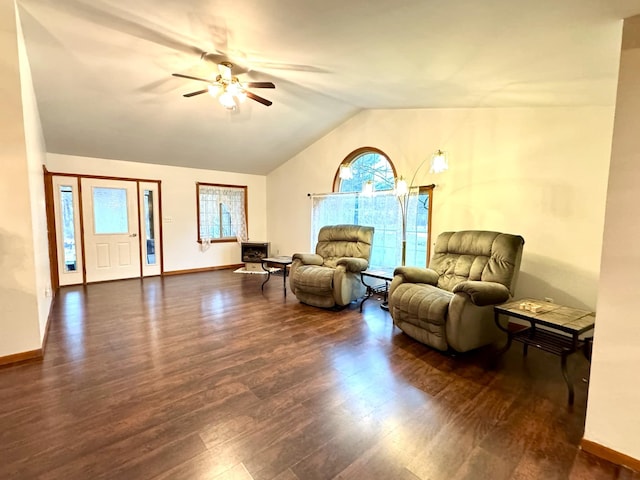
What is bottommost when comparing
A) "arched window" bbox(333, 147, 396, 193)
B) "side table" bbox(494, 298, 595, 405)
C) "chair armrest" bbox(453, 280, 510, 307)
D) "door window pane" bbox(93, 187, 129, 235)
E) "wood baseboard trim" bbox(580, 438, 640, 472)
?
"wood baseboard trim" bbox(580, 438, 640, 472)

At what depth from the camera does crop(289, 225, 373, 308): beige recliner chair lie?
3.82 meters

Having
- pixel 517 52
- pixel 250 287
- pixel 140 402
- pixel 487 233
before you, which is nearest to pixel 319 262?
pixel 250 287

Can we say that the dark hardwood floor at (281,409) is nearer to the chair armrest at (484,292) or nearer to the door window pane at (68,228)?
the chair armrest at (484,292)

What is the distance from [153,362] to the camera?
2525mm

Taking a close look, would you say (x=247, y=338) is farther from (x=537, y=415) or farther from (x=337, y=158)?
(x=337, y=158)

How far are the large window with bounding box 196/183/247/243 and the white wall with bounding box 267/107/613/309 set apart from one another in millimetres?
3550

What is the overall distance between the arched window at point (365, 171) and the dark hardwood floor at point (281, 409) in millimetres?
2387

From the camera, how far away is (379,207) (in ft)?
15.6

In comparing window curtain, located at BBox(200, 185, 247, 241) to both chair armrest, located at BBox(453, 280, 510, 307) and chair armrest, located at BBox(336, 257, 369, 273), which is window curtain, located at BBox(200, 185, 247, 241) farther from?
chair armrest, located at BBox(453, 280, 510, 307)

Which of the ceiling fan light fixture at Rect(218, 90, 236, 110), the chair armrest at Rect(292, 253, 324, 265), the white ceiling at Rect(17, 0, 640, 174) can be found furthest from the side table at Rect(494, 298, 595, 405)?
the ceiling fan light fixture at Rect(218, 90, 236, 110)

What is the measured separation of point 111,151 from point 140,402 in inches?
178

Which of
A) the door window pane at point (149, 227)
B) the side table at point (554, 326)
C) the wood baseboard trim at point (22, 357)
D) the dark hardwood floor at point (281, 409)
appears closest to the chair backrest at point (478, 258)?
the side table at point (554, 326)

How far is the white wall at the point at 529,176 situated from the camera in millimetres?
2865

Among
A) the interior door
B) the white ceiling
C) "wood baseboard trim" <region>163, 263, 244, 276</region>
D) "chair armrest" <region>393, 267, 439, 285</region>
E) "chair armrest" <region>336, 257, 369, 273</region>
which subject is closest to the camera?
the white ceiling
